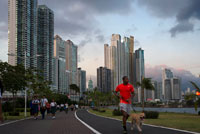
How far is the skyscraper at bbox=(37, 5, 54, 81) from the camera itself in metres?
111

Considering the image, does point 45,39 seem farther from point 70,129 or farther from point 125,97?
point 125,97

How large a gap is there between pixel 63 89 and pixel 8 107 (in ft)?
474

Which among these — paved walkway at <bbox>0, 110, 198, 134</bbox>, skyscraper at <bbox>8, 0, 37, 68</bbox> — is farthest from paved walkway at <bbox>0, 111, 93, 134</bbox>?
skyscraper at <bbox>8, 0, 37, 68</bbox>

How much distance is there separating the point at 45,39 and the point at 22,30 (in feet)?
57.4

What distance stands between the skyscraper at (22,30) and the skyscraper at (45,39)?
30.9 ft

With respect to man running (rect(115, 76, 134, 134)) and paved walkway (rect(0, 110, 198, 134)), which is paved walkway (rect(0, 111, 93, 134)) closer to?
paved walkway (rect(0, 110, 198, 134))

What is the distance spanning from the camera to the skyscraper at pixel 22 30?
93.4m

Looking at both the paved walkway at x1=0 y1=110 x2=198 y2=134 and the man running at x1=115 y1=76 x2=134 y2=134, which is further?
the paved walkway at x1=0 y1=110 x2=198 y2=134

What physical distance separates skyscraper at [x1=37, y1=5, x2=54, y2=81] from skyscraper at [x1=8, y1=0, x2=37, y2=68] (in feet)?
30.9

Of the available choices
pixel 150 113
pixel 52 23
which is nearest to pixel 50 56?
pixel 52 23

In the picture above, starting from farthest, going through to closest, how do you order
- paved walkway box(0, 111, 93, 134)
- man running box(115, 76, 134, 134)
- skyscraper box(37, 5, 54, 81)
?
skyscraper box(37, 5, 54, 81)
paved walkway box(0, 111, 93, 134)
man running box(115, 76, 134, 134)

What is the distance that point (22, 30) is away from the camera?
97.7 m

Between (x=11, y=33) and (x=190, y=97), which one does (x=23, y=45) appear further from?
(x=190, y=97)

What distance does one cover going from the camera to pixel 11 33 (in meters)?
97.0
